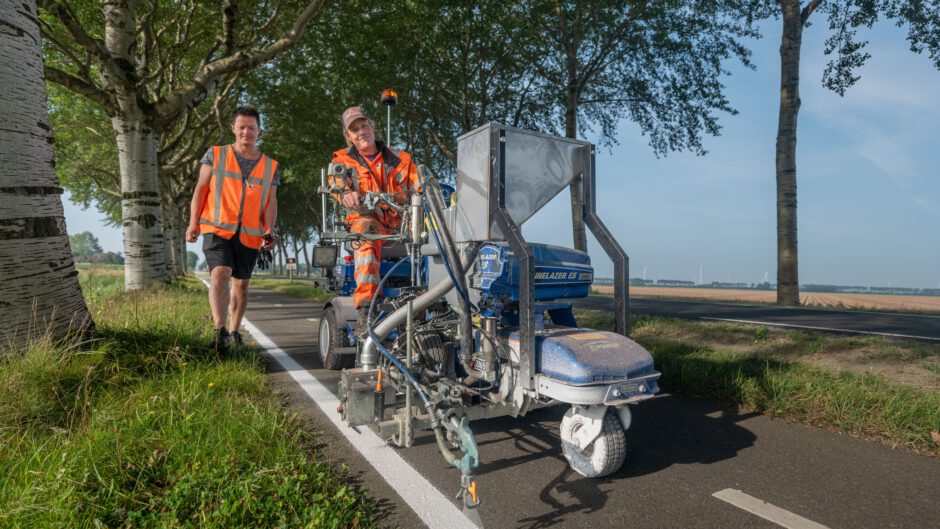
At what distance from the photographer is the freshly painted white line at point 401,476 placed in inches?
89.2

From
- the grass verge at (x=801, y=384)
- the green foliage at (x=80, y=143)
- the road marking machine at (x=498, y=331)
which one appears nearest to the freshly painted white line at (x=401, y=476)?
the road marking machine at (x=498, y=331)

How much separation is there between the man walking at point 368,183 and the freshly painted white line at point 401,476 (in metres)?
0.68

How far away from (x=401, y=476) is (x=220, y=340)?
304 cm

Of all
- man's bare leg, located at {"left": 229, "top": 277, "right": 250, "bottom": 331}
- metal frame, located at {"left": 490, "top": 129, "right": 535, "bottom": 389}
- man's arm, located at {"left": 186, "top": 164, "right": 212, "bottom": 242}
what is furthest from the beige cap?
man's bare leg, located at {"left": 229, "top": 277, "right": 250, "bottom": 331}

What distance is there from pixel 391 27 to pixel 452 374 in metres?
13.7

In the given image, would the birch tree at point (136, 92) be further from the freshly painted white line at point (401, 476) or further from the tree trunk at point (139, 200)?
the freshly painted white line at point (401, 476)

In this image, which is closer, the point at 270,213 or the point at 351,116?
the point at 351,116

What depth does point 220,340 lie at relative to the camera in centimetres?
489

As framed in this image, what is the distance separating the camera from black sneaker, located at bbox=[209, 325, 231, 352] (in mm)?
4848

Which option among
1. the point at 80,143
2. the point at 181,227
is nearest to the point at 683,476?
the point at 80,143

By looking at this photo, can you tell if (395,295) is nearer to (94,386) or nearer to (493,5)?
(94,386)

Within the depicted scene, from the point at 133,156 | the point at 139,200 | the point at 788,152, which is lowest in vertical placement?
the point at 139,200

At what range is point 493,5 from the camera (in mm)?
15680

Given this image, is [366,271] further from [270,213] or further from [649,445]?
[649,445]
